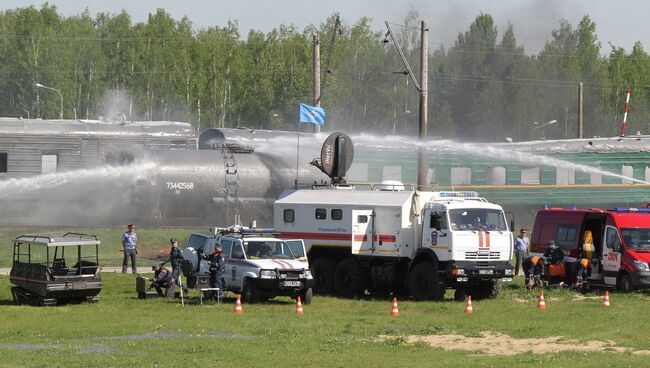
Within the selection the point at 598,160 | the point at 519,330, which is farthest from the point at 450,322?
the point at 598,160

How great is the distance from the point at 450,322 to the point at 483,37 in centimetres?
10597

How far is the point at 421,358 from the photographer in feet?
69.2

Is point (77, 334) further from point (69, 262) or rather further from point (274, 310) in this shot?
point (69, 262)

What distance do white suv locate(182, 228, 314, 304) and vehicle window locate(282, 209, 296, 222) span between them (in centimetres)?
222

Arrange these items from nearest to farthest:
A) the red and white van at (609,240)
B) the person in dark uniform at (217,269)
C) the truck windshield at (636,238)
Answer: the person in dark uniform at (217,269) < the red and white van at (609,240) < the truck windshield at (636,238)

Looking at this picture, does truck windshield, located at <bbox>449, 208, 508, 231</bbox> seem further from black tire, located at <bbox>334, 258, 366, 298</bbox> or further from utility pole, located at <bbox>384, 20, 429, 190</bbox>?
utility pole, located at <bbox>384, 20, 429, 190</bbox>

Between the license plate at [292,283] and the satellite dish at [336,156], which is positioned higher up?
the satellite dish at [336,156]

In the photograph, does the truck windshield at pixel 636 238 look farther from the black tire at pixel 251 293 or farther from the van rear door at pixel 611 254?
the black tire at pixel 251 293

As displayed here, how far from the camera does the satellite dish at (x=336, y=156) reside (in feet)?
131

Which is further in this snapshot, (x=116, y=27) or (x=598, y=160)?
(x=116, y=27)

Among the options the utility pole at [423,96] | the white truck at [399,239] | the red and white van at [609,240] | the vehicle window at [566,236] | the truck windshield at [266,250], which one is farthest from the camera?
the utility pole at [423,96]

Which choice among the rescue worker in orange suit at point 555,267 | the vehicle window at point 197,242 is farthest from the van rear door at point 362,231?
the rescue worker in orange suit at point 555,267

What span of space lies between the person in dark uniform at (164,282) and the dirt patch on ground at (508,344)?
33.0 ft

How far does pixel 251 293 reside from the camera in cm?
Answer: 3072
